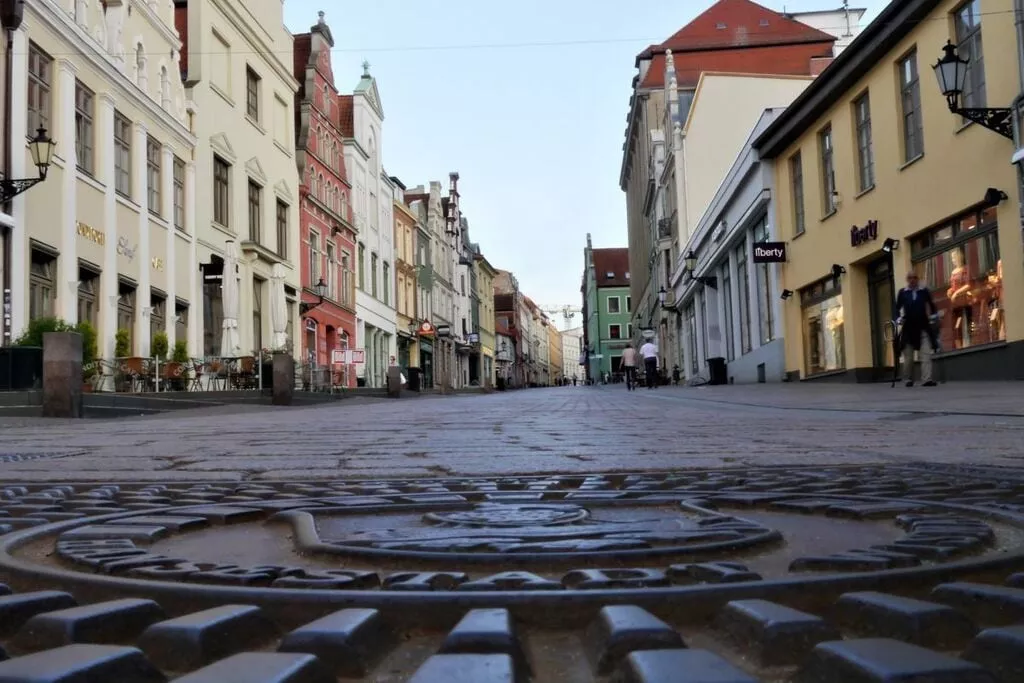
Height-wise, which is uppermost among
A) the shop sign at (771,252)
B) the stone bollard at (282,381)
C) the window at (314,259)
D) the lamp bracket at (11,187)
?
the window at (314,259)

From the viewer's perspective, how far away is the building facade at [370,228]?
45.2 m

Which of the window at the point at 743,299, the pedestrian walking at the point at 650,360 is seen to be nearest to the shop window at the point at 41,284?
the pedestrian walking at the point at 650,360

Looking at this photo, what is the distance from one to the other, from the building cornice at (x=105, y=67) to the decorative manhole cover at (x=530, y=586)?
19.8 metres

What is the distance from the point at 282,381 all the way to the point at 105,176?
6050 mm

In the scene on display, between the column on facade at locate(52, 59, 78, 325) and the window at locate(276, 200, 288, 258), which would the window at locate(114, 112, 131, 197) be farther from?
the window at locate(276, 200, 288, 258)

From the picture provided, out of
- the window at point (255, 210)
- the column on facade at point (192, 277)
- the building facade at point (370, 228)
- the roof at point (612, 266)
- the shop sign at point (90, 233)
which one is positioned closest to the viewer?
the shop sign at point (90, 233)

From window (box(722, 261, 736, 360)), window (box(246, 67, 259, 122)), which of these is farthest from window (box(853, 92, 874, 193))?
window (box(246, 67, 259, 122))

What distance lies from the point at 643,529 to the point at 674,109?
4208 cm

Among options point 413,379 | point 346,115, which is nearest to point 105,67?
point 413,379

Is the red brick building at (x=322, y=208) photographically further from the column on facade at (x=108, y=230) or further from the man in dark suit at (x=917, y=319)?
the man in dark suit at (x=917, y=319)

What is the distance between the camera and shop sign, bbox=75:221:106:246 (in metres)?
20.4

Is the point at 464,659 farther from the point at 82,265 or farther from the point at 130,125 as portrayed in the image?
the point at 130,125

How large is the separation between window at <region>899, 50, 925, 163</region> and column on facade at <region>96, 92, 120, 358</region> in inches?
630

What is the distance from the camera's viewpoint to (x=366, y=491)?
10.4 ft
